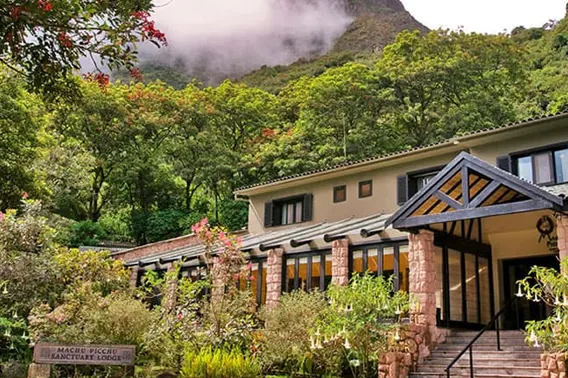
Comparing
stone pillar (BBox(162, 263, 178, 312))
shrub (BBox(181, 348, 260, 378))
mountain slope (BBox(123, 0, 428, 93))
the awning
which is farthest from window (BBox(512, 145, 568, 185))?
mountain slope (BBox(123, 0, 428, 93))

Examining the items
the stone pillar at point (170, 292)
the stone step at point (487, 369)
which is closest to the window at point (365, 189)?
the stone pillar at point (170, 292)

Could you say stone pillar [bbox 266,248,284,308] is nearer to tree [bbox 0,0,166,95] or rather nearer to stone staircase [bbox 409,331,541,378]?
stone staircase [bbox 409,331,541,378]

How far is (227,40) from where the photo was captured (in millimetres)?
97938

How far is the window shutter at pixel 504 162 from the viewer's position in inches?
707

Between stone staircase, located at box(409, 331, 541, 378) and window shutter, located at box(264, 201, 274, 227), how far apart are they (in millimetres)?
12061

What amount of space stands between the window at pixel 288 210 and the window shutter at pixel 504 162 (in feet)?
27.5

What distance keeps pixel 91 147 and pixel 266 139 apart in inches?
480

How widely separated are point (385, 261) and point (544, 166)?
5.51 meters

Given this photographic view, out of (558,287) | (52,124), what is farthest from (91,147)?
(558,287)

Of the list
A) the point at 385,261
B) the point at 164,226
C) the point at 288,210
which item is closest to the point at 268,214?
the point at 288,210

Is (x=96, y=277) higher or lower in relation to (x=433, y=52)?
lower

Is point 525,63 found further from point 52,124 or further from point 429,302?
point 52,124

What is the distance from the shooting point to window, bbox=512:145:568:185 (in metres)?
17.0

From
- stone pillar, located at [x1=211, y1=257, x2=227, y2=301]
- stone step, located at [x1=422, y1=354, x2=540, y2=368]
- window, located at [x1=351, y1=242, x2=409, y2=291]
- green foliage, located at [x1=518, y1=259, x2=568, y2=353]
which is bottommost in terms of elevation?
stone step, located at [x1=422, y1=354, x2=540, y2=368]
